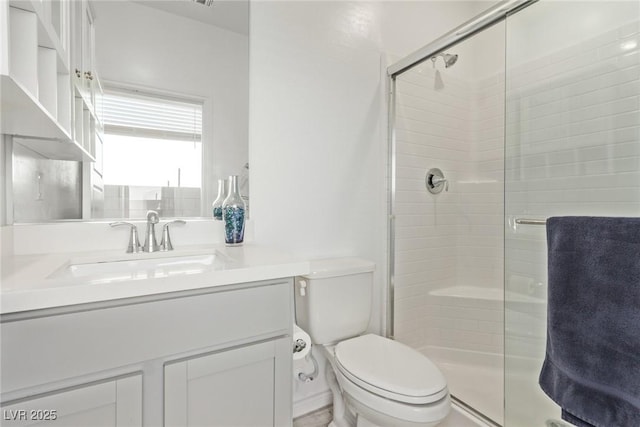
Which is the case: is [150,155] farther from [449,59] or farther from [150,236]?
[449,59]

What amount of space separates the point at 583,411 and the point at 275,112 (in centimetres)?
150

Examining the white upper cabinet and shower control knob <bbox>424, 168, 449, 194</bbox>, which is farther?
shower control knob <bbox>424, 168, 449, 194</bbox>

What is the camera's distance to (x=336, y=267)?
1.48 m

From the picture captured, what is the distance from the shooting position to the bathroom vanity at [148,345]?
644mm

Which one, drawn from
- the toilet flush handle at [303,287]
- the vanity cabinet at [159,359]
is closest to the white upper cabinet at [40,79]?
the vanity cabinet at [159,359]

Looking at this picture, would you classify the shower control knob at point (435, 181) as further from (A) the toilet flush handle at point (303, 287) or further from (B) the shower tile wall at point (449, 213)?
(A) the toilet flush handle at point (303, 287)

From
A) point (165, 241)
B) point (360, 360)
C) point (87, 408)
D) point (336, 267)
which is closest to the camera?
point (87, 408)

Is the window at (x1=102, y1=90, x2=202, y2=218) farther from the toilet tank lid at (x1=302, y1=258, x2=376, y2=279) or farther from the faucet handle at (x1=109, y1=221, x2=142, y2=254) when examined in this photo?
the toilet tank lid at (x1=302, y1=258, x2=376, y2=279)

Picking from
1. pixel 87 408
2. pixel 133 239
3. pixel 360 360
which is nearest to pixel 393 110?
pixel 360 360

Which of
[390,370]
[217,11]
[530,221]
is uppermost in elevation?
[217,11]

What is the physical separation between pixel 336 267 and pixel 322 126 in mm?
720

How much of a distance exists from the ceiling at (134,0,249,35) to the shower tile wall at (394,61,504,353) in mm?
951

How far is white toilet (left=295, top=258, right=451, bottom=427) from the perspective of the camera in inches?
42.7

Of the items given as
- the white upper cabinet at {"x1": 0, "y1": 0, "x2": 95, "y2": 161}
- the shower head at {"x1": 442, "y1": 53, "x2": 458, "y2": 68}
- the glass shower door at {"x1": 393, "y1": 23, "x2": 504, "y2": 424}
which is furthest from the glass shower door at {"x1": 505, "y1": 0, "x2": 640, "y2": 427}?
the white upper cabinet at {"x1": 0, "y1": 0, "x2": 95, "y2": 161}
